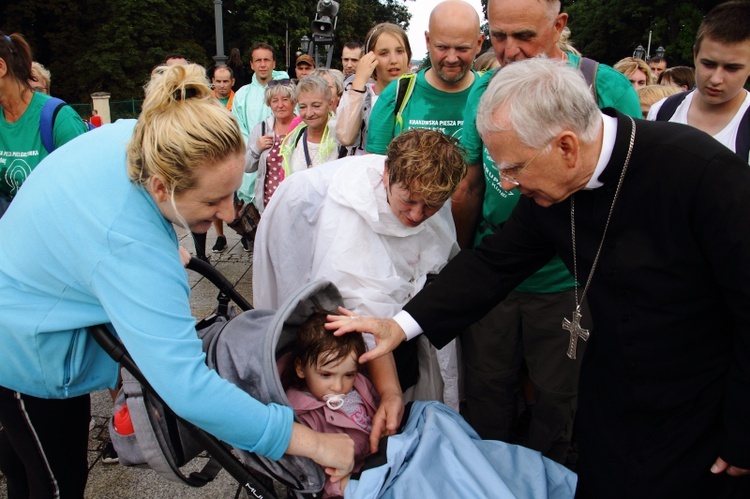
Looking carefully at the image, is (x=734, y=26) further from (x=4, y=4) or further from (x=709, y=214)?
(x=4, y=4)

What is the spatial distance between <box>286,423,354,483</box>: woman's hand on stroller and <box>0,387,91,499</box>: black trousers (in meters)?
0.82

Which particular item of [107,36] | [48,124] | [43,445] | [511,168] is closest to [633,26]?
[107,36]

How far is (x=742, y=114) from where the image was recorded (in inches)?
117

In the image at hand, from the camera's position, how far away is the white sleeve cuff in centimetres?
220

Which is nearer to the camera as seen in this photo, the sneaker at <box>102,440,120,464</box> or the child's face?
the child's face

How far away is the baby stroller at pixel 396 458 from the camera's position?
1714 mm

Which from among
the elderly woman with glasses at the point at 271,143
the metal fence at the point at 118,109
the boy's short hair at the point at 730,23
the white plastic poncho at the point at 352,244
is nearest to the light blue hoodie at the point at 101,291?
the white plastic poncho at the point at 352,244

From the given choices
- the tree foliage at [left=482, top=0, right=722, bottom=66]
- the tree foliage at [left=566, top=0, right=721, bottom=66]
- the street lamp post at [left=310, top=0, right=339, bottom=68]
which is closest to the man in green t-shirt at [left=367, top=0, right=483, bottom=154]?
the street lamp post at [left=310, top=0, right=339, bottom=68]

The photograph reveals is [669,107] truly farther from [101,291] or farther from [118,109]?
[118,109]

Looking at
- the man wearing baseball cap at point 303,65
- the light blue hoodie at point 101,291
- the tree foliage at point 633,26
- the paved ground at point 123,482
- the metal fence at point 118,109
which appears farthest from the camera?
the tree foliage at point 633,26

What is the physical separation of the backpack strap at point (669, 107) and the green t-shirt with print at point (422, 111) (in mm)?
1106

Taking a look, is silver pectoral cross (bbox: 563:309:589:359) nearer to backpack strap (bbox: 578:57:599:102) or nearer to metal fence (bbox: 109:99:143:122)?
backpack strap (bbox: 578:57:599:102)

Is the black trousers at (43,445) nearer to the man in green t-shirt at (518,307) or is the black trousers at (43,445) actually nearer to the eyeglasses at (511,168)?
the eyeglasses at (511,168)

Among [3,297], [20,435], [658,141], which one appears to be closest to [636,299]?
[658,141]
